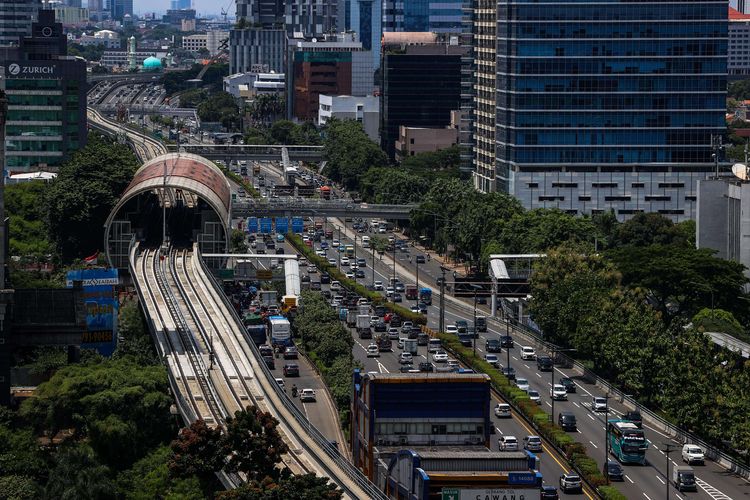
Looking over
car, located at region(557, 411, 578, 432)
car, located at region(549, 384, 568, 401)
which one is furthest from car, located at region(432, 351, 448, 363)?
car, located at region(557, 411, 578, 432)

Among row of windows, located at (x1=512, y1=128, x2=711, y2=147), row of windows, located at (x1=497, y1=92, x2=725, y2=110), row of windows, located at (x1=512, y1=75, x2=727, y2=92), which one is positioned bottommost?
row of windows, located at (x1=512, y1=128, x2=711, y2=147)

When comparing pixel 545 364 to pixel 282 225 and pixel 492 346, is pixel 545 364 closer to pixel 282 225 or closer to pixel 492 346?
pixel 492 346

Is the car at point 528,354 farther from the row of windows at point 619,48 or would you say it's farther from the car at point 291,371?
the row of windows at point 619,48

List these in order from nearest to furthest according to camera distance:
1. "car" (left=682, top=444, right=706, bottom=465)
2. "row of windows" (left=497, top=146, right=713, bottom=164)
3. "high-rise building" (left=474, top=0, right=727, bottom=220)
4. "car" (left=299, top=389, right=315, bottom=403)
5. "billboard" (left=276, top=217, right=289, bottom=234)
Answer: "car" (left=682, top=444, right=706, bottom=465) < "car" (left=299, top=389, right=315, bottom=403) < "high-rise building" (left=474, top=0, right=727, bottom=220) < "billboard" (left=276, top=217, right=289, bottom=234) < "row of windows" (left=497, top=146, right=713, bottom=164)

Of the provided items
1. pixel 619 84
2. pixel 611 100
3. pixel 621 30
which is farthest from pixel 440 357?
pixel 621 30

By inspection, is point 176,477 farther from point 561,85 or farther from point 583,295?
point 561,85

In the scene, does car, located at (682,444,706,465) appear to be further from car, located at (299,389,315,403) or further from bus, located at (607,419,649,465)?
car, located at (299,389,315,403)

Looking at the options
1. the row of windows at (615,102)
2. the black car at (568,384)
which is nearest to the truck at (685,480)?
the black car at (568,384)
